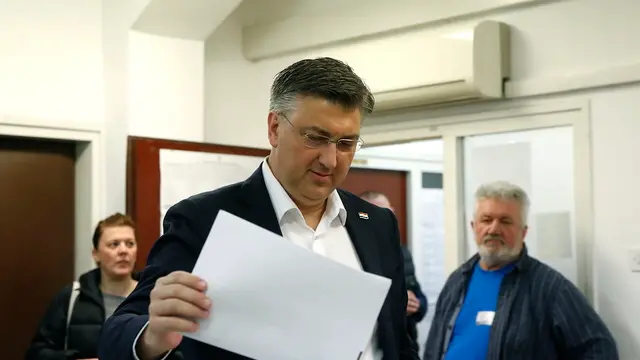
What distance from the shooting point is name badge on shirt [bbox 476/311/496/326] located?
3199 mm

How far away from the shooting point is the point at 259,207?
4.38ft

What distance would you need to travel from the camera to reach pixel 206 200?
1.30 meters

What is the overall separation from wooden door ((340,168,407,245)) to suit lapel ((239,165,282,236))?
408 centimetres

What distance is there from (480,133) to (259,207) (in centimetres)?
255

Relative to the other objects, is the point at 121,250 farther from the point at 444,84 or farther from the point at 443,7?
the point at 443,7

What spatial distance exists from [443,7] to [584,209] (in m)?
1.17

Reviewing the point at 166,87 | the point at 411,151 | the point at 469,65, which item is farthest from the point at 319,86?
the point at 411,151

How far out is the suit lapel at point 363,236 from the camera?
4.63 ft

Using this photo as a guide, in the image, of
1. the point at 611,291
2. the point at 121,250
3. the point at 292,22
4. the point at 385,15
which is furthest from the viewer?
the point at 292,22

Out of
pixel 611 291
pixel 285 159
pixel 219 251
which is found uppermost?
pixel 285 159

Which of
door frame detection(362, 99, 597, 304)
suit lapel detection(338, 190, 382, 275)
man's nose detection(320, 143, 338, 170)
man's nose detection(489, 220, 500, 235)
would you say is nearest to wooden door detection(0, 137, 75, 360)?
door frame detection(362, 99, 597, 304)

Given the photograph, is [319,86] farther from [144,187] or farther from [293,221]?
[144,187]

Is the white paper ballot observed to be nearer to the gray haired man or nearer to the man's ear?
the man's ear

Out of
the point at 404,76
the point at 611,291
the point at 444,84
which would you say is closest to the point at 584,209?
the point at 611,291
